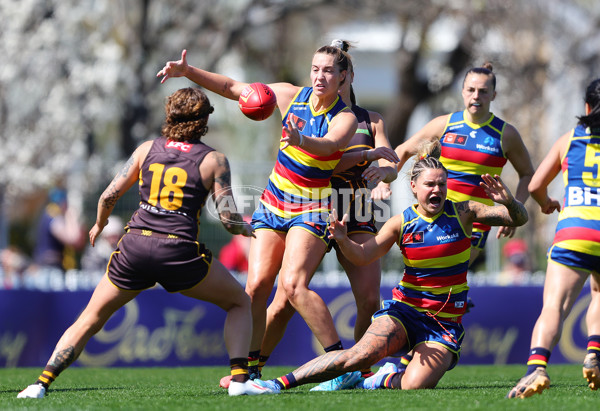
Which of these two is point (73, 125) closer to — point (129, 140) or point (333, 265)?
point (129, 140)

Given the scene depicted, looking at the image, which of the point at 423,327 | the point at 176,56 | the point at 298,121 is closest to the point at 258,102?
the point at 298,121

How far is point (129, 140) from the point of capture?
19609 mm

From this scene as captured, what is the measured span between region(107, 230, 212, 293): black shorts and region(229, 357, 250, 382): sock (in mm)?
558

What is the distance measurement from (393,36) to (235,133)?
5.60 m

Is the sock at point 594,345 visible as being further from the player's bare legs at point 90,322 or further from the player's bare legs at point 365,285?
the player's bare legs at point 90,322

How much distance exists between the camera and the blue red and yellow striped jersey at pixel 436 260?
21.7 ft

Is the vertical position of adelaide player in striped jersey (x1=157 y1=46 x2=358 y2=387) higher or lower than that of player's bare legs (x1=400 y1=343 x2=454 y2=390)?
higher

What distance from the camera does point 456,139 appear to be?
7.79 meters

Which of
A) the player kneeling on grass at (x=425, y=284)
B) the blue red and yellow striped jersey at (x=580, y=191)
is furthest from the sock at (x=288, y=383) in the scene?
the blue red and yellow striped jersey at (x=580, y=191)

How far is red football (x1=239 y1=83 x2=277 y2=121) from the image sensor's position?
679 centimetres

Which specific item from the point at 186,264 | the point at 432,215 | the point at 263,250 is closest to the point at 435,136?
the point at 432,215

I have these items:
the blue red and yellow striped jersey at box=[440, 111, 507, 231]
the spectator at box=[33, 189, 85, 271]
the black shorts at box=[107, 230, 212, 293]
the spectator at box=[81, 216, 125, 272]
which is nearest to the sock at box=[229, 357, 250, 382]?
the black shorts at box=[107, 230, 212, 293]

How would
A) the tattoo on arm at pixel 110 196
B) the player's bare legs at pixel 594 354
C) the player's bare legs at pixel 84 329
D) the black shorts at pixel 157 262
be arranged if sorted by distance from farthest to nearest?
the player's bare legs at pixel 594 354
the tattoo on arm at pixel 110 196
the player's bare legs at pixel 84 329
the black shorts at pixel 157 262

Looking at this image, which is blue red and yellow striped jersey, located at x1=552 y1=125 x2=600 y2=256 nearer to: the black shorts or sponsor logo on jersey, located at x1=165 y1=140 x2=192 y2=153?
the black shorts
